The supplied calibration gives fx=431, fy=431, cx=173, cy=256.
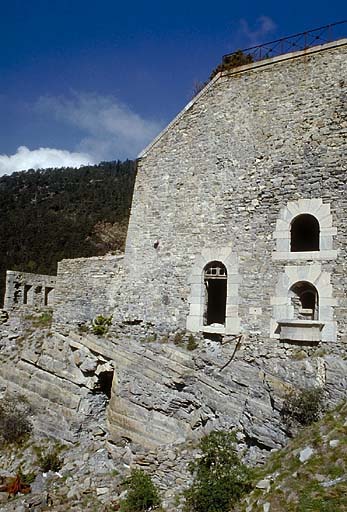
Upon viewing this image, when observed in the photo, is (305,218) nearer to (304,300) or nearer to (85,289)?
(304,300)

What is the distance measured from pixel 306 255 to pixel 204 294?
3220 mm

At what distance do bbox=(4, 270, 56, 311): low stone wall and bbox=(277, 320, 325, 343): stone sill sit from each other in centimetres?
1157

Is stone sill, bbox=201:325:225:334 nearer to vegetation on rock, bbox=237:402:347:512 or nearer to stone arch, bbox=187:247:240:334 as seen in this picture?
stone arch, bbox=187:247:240:334

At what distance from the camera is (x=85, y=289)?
15.3 m

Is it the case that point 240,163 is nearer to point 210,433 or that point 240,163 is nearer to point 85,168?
point 210,433

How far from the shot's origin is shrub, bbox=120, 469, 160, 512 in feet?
33.3

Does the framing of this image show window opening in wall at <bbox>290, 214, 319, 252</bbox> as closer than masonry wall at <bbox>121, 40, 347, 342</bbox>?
No

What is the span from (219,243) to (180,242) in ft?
4.40

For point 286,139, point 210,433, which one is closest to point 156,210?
point 286,139

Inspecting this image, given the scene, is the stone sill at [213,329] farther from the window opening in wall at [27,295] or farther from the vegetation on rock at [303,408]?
the window opening in wall at [27,295]

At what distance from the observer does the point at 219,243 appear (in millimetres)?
12602

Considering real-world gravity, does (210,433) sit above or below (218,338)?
below

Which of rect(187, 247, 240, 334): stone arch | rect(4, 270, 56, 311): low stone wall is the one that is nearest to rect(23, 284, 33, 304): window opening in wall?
rect(4, 270, 56, 311): low stone wall

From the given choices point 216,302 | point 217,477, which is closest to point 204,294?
point 216,302
